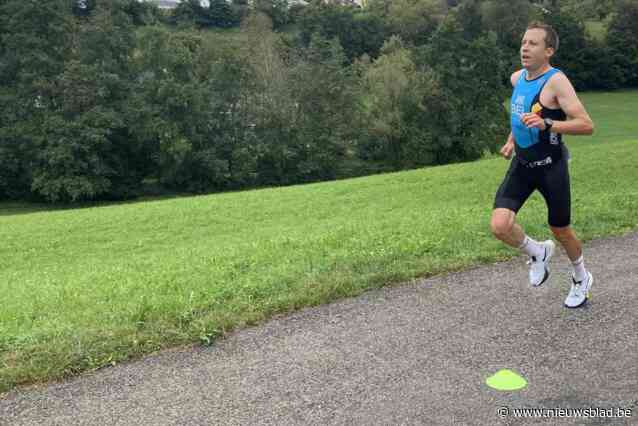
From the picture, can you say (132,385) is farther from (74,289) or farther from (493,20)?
(493,20)

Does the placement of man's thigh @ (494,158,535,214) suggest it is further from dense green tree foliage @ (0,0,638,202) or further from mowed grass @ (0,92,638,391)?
dense green tree foliage @ (0,0,638,202)

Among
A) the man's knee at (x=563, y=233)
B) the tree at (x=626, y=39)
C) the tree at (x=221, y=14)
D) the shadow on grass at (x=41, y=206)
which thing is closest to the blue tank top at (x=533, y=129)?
the man's knee at (x=563, y=233)

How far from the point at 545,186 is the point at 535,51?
1168 millimetres

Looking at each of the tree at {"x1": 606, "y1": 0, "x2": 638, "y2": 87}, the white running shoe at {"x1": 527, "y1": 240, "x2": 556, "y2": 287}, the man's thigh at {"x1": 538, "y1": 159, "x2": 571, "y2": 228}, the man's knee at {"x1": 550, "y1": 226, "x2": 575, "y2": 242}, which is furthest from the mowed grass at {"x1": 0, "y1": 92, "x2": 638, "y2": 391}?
the tree at {"x1": 606, "y1": 0, "x2": 638, "y2": 87}

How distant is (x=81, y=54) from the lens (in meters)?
45.7

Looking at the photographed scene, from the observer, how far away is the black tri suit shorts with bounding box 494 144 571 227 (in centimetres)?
526

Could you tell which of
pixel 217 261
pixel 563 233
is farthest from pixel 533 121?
pixel 217 261

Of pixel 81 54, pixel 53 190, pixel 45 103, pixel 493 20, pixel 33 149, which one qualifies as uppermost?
pixel 493 20

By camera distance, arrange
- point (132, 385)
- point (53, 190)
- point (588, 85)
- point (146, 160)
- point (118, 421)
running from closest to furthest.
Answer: point (118, 421)
point (132, 385)
point (53, 190)
point (146, 160)
point (588, 85)

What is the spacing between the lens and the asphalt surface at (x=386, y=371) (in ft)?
12.1

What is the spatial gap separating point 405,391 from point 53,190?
40.1 meters

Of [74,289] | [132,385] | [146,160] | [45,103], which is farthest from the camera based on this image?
[146,160]

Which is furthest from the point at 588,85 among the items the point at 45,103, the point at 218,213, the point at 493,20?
the point at 218,213

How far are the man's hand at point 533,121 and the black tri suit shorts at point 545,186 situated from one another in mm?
512
